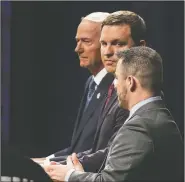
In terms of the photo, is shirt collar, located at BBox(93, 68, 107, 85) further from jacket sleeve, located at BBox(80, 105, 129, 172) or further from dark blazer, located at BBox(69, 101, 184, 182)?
dark blazer, located at BBox(69, 101, 184, 182)

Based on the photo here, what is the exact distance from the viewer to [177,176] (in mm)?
1941

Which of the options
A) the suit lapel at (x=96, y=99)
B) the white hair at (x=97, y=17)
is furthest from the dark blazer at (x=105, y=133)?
the white hair at (x=97, y=17)

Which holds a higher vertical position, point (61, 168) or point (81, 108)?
point (81, 108)

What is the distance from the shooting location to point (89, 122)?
2307 millimetres

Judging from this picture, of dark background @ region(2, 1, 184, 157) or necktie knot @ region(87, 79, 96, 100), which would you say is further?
dark background @ region(2, 1, 184, 157)

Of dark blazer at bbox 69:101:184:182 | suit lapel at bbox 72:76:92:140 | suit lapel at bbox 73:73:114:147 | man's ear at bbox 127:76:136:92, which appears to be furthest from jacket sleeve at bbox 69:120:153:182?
suit lapel at bbox 72:76:92:140

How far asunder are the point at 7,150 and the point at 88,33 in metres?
0.66

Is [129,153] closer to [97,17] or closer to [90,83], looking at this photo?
[90,83]

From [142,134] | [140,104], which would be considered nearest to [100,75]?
[140,104]

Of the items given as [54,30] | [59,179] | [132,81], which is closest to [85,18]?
[54,30]

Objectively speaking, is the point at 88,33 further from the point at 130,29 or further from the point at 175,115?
the point at 175,115

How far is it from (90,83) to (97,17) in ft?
1.02

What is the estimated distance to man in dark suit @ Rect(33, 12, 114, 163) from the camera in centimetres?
229

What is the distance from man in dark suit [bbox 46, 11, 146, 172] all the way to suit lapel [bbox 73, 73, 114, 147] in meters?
0.06
